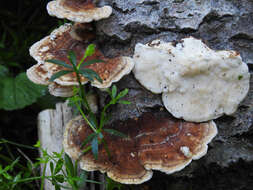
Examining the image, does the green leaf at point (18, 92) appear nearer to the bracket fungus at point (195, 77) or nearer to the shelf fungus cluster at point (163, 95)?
the shelf fungus cluster at point (163, 95)

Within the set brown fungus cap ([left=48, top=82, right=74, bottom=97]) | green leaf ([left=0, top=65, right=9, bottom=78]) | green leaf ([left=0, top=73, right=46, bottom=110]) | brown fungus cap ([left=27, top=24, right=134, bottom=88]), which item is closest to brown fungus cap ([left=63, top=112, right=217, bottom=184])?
brown fungus cap ([left=48, top=82, right=74, bottom=97])

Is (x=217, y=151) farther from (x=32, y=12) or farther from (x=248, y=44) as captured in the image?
(x=32, y=12)

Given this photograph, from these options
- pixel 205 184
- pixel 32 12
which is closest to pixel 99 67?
pixel 205 184

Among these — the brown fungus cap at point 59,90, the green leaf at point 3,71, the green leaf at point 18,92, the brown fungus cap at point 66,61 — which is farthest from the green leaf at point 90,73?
the green leaf at point 3,71

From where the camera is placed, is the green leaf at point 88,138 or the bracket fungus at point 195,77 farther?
the bracket fungus at point 195,77

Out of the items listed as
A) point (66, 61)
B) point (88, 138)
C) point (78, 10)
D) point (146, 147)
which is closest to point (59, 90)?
point (66, 61)

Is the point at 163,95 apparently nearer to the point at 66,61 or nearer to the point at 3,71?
the point at 66,61
